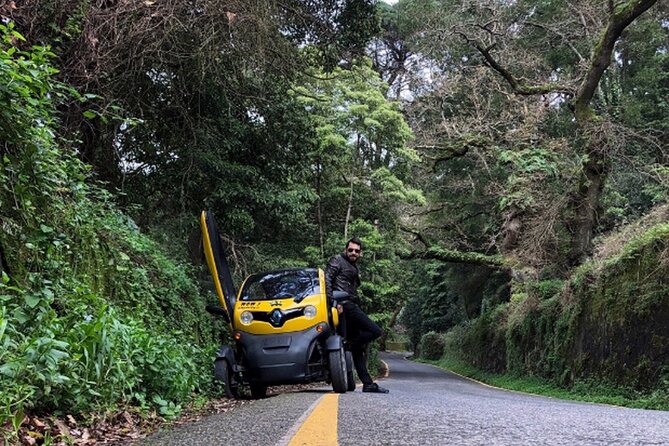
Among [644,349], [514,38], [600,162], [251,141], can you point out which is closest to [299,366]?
[251,141]

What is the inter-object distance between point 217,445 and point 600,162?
49.2ft

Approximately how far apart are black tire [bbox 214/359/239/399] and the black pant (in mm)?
1632

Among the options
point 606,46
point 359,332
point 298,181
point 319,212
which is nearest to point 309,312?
point 359,332

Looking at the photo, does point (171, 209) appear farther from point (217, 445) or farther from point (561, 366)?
point (561, 366)

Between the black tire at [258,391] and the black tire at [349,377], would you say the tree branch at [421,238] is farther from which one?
the black tire at [258,391]

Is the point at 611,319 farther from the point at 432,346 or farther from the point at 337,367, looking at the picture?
the point at 432,346

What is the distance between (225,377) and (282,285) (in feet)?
4.52

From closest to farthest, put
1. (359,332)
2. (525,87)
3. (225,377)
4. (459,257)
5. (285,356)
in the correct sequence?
(285,356), (225,377), (359,332), (525,87), (459,257)

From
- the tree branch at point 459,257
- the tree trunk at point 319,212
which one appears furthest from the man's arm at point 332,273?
the tree branch at point 459,257

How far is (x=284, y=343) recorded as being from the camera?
21.3 feet

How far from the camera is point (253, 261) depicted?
1243 centimetres

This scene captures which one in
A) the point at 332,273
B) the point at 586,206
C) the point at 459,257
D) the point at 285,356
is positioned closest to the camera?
the point at 285,356

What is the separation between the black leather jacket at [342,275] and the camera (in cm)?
749

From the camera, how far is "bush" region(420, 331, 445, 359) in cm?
3994
